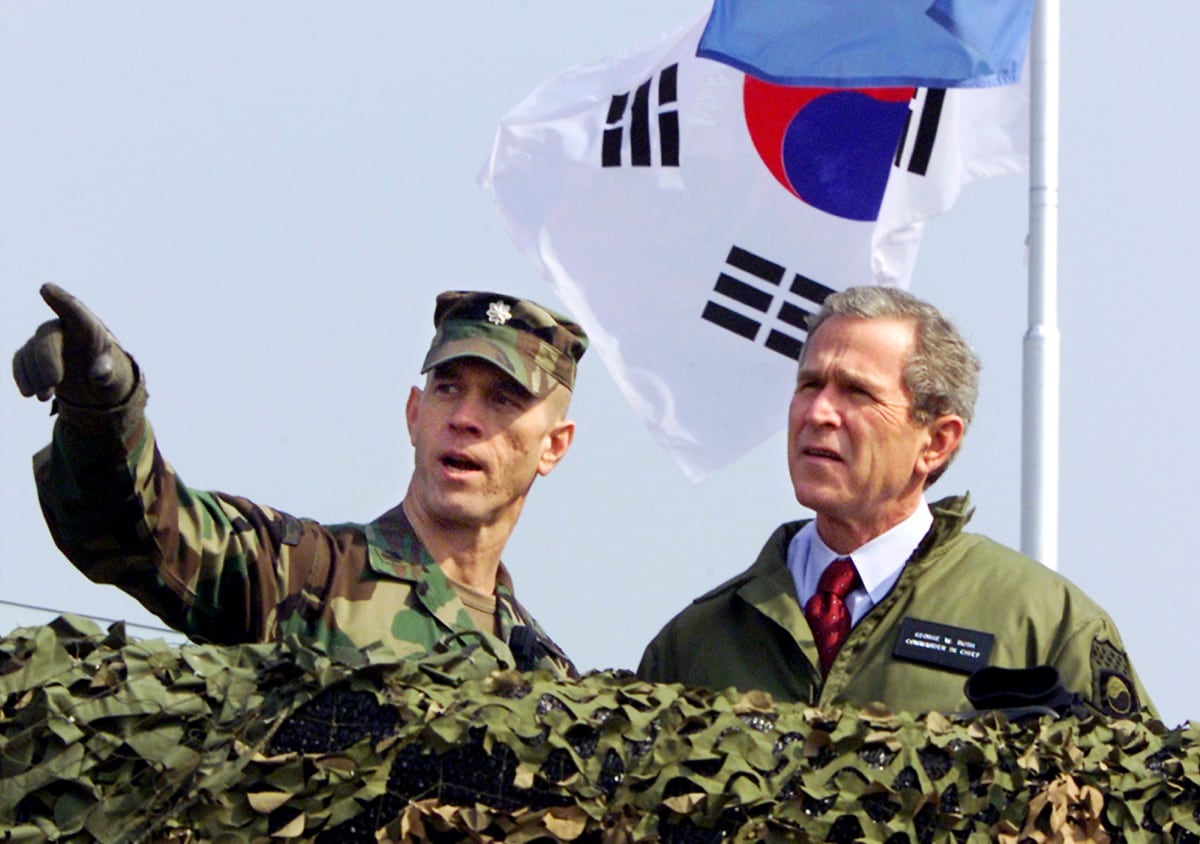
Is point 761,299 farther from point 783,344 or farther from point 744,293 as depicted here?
point 783,344

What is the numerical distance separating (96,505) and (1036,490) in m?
4.92

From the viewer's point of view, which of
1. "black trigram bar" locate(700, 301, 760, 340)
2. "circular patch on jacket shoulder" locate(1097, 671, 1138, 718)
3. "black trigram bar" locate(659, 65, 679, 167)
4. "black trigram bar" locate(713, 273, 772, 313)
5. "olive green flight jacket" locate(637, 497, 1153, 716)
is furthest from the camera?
"black trigram bar" locate(659, 65, 679, 167)

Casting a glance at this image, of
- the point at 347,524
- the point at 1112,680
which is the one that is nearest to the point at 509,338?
the point at 347,524

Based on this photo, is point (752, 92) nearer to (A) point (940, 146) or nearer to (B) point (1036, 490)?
(A) point (940, 146)

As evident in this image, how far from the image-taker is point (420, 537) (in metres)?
4.64

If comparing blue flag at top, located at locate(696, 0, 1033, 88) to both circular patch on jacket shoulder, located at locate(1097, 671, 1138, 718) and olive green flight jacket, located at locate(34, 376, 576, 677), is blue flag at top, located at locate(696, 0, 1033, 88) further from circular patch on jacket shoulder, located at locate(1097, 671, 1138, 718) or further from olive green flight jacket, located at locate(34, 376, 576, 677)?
circular patch on jacket shoulder, located at locate(1097, 671, 1138, 718)

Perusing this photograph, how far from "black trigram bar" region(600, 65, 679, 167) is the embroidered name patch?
5705 millimetres

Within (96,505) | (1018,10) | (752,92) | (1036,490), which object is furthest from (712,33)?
(96,505)

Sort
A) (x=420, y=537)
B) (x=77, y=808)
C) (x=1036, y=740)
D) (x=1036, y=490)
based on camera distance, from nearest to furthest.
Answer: (x=77, y=808), (x=1036, y=740), (x=420, y=537), (x=1036, y=490)

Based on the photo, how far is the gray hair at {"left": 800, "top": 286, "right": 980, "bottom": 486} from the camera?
4.34 meters

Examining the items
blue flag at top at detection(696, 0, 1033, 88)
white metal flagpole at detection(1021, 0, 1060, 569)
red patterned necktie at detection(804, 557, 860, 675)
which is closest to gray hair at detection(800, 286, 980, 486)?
red patterned necktie at detection(804, 557, 860, 675)

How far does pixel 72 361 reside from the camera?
3176 millimetres

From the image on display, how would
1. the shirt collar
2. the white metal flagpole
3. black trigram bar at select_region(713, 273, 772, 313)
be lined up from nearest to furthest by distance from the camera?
the shirt collar, the white metal flagpole, black trigram bar at select_region(713, 273, 772, 313)

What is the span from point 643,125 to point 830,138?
85cm
